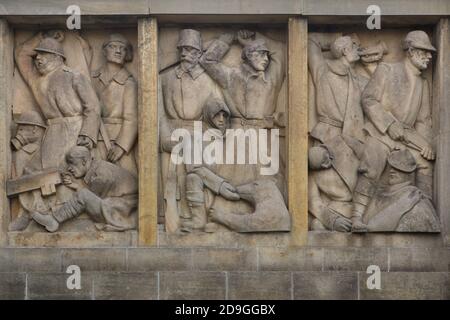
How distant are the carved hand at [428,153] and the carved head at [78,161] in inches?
160

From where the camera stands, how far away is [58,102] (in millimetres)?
18828

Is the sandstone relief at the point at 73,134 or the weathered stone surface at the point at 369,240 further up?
the sandstone relief at the point at 73,134

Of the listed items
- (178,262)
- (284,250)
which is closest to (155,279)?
(178,262)

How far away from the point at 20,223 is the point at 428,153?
5.01 metres

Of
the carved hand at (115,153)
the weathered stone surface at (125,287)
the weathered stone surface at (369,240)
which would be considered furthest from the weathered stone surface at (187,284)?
the carved hand at (115,153)

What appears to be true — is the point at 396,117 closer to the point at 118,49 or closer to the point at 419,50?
the point at 419,50

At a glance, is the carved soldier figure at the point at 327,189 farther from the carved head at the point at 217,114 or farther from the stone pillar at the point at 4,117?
the stone pillar at the point at 4,117

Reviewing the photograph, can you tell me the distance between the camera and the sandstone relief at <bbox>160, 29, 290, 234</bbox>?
18547 mm

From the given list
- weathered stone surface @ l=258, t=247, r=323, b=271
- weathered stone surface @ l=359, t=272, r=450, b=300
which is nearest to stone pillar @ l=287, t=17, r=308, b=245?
weathered stone surface @ l=258, t=247, r=323, b=271

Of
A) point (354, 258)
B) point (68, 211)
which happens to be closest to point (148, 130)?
point (68, 211)

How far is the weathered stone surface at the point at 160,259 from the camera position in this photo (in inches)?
723

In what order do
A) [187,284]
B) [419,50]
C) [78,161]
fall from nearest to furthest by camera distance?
[187,284] < [78,161] < [419,50]

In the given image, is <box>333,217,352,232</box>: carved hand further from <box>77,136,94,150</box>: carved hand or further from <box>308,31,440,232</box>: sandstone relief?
<box>77,136,94,150</box>: carved hand

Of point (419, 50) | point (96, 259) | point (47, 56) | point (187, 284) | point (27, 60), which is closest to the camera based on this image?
point (187, 284)
